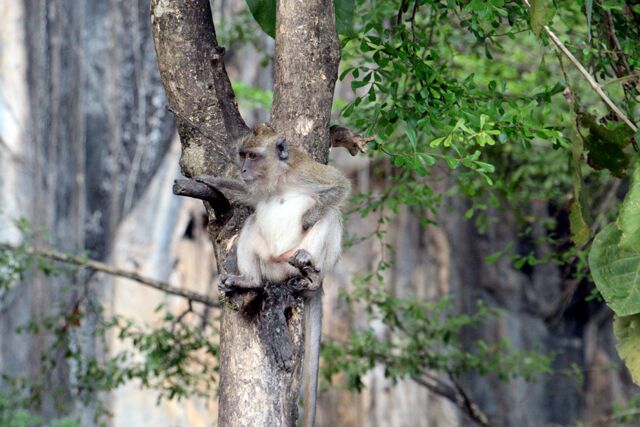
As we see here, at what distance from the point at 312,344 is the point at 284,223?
0.57 metres

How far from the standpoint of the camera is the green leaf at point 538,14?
3.30 m

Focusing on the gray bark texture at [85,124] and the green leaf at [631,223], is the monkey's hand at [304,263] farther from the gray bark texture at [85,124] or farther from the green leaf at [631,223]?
the gray bark texture at [85,124]

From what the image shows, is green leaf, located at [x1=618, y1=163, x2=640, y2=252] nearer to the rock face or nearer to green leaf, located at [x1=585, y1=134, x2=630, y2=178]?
green leaf, located at [x1=585, y1=134, x2=630, y2=178]

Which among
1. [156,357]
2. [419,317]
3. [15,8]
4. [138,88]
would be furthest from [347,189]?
[15,8]

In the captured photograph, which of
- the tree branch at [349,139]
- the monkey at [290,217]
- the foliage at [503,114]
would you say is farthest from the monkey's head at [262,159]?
the foliage at [503,114]

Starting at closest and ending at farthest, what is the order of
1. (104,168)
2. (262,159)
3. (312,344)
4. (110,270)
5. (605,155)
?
(312,344)
(262,159)
(605,155)
(110,270)
(104,168)

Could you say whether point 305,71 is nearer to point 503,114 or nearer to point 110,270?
point 503,114

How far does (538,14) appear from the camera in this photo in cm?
333

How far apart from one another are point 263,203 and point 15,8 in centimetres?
659

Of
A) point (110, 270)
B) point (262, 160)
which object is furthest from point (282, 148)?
point (110, 270)

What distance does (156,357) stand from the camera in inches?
237

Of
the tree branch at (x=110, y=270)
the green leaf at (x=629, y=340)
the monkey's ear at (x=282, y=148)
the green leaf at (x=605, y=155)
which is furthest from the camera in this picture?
the tree branch at (x=110, y=270)

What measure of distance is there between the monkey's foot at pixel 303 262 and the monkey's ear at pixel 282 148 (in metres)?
0.46

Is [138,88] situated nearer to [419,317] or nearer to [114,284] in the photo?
[114,284]
